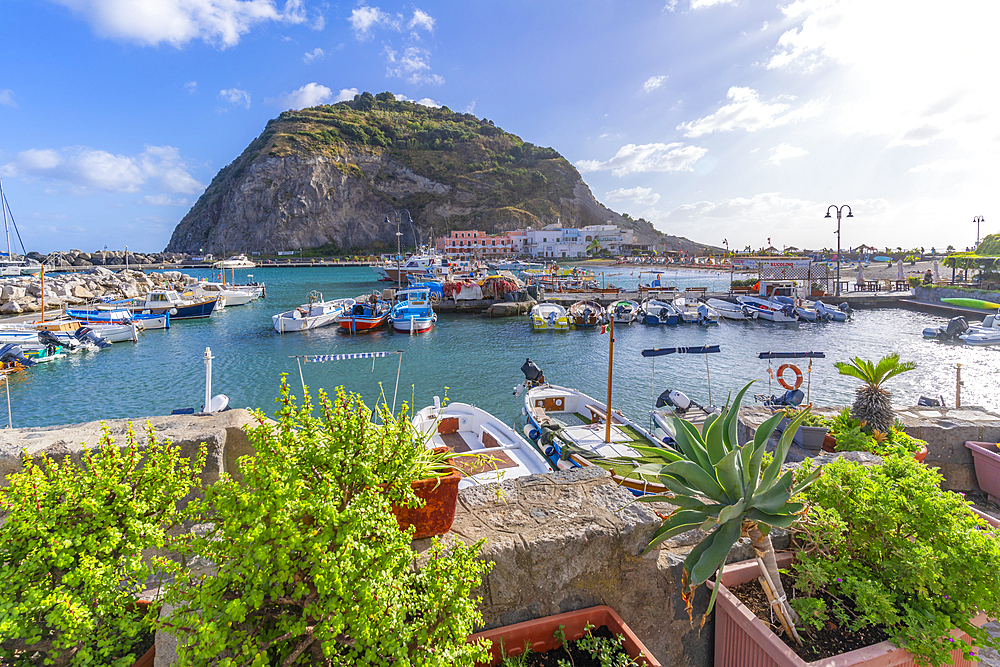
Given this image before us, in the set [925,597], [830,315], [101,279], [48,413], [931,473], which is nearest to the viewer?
→ [925,597]

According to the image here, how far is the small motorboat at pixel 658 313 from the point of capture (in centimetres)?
3362

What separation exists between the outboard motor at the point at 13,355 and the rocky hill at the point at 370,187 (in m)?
95.1

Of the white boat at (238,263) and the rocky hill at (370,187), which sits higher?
the rocky hill at (370,187)

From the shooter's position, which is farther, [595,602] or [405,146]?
[405,146]

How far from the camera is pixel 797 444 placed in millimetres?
6168

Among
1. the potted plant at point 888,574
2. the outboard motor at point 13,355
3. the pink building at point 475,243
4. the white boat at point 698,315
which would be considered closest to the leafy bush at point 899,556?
the potted plant at point 888,574

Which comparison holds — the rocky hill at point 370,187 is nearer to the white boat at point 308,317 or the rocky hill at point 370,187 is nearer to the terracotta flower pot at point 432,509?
the white boat at point 308,317

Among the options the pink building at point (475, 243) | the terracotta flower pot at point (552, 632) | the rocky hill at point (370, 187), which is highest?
the rocky hill at point (370, 187)

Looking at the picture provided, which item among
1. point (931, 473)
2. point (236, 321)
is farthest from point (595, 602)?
point (236, 321)

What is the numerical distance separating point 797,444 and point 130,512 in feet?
23.7

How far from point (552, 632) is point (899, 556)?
2.00m

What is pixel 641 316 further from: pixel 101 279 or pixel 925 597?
pixel 101 279

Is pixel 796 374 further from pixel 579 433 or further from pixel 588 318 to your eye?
pixel 588 318

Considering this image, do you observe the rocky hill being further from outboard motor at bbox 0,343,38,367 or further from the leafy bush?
the leafy bush
